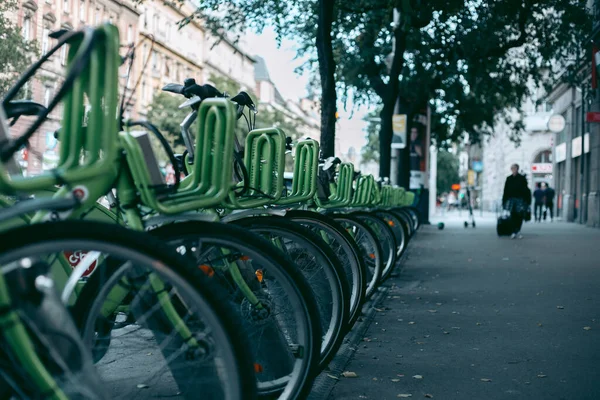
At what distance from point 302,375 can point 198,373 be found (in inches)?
27.0

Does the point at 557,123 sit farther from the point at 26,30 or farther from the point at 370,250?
the point at 26,30

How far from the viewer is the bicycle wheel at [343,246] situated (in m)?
5.29

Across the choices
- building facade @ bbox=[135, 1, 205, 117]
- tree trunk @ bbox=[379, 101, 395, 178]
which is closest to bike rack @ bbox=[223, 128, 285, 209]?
tree trunk @ bbox=[379, 101, 395, 178]

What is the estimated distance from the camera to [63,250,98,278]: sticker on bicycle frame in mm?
2621

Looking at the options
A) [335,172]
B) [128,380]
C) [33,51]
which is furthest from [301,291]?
[33,51]

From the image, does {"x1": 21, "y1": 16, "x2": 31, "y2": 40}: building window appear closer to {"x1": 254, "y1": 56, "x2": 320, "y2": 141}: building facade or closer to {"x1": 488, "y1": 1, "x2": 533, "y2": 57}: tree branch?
{"x1": 488, "y1": 1, "x2": 533, "y2": 57}: tree branch

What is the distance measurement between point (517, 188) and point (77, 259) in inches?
783

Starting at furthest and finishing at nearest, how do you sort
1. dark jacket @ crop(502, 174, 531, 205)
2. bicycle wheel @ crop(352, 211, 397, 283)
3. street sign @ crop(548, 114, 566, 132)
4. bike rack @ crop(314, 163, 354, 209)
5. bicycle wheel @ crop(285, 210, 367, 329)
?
street sign @ crop(548, 114, 566, 132) → dark jacket @ crop(502, 174, 531, 205) → bicycle wheel @ crop(352, 211, 397, 283) → bike rack @ crop(314, 163, 354, 209) → bicycle wheel @ crop(285, 210, 367, 329)

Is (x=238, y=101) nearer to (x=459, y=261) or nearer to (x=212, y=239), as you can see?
(x=212, y=239)

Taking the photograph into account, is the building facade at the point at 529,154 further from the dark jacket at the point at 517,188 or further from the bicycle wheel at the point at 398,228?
the bicycle wheel at the point at 398,228

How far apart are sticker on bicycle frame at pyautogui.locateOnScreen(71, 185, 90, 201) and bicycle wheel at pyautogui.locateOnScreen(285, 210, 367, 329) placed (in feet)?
8.27

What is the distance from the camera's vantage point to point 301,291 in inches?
132

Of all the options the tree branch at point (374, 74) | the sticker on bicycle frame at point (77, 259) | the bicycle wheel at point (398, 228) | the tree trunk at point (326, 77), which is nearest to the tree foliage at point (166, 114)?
the tree branch at point (374, 74)

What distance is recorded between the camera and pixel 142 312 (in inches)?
118
